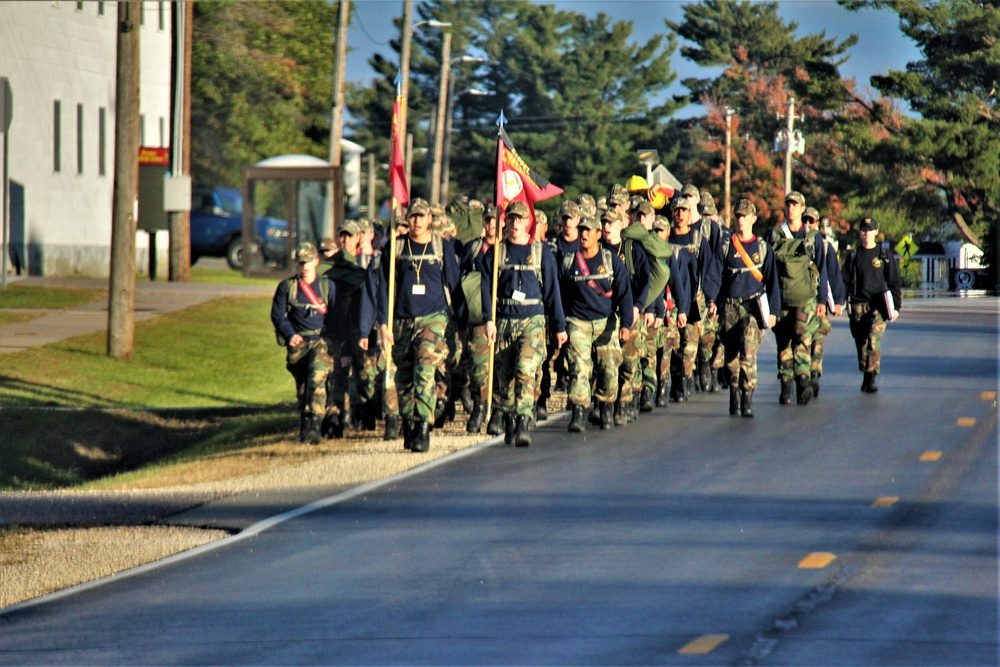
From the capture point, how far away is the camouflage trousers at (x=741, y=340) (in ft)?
49.4

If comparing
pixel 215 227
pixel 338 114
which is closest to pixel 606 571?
pixel 338 114

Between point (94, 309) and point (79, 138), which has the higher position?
point (79, 138)

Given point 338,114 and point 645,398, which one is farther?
point 338,114

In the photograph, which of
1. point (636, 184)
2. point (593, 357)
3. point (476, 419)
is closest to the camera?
point (593, 357)

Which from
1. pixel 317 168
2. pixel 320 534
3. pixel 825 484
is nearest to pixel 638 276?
pixel 825 484

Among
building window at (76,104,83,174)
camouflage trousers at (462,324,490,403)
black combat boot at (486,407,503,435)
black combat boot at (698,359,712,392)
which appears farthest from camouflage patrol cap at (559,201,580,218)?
building window at (76,104,83,174)

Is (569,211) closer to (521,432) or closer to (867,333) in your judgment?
(521,432)

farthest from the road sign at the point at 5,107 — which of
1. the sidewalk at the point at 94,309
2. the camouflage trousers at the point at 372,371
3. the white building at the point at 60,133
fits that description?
the camouflage trousers at the point at 372,371

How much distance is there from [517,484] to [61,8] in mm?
28902

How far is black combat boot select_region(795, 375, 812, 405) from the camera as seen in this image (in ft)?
52.5

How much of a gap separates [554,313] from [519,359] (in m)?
0.53

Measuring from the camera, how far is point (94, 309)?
29094mm

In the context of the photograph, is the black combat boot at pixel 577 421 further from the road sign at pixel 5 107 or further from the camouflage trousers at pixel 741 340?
the road sign at pixel 5 107

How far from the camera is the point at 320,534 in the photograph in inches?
397
